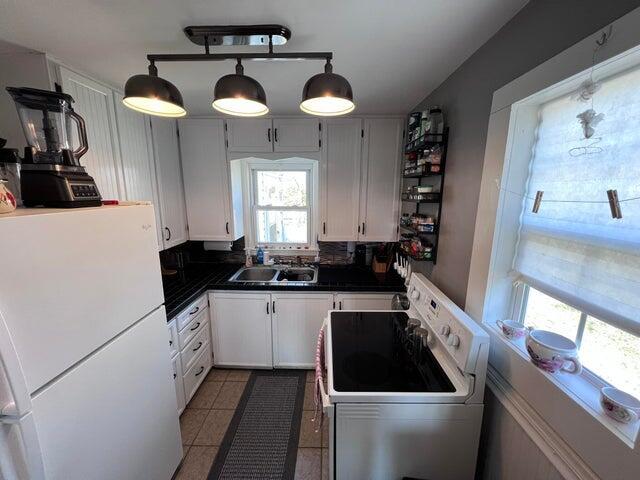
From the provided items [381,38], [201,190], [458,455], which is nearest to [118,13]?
[381,38]

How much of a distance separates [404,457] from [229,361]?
1731mm

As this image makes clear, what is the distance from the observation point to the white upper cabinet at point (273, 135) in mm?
2260

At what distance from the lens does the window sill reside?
64 centimetres

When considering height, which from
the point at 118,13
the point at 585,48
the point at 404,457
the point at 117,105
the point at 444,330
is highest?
the point at 118,13

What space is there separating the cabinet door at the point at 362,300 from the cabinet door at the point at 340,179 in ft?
1.92

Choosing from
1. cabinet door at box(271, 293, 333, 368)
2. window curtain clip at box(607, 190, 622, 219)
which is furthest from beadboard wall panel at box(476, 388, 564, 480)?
cabinet door at box(271, 293, 333, 368)

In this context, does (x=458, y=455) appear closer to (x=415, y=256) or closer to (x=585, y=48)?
(x=415, y=256)

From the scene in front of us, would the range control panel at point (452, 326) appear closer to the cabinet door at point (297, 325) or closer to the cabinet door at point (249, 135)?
the cabinet door at point (297, 325)

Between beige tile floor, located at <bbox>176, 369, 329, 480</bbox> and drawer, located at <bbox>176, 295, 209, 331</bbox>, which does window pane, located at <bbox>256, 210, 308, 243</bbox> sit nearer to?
drawer, located at <bbox>176, 295, 209, 331</bbox>

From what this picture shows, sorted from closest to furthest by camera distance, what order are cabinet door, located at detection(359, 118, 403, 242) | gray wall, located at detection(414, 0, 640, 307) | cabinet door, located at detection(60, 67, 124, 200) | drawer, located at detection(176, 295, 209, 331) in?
gray wall, located at detection(414, 0, 640, 307)
cabinet door, located at detection(60, 67, 124, 200)
drawer, located at detection(176, 295, 209, 331)
cabinet door, located at detection(359, 118, 403, 242)

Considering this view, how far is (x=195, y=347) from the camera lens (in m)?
2.02

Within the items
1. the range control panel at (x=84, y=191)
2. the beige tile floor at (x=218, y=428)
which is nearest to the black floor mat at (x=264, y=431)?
the beige tile floor at (x=218, y=428)

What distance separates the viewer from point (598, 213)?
757 mm

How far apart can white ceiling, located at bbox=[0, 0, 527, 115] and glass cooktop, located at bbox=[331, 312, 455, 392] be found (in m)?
1.51
